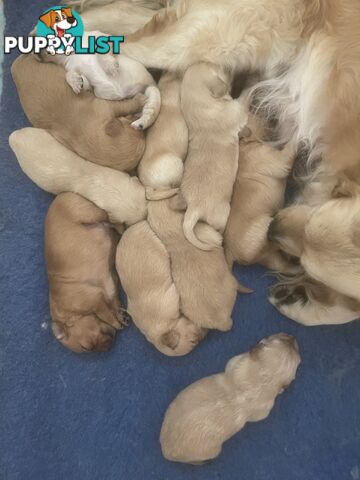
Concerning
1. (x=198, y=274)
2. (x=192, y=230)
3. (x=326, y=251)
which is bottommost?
(x=198, y=274)

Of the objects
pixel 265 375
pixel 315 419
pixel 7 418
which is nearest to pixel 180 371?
pixel 265 375

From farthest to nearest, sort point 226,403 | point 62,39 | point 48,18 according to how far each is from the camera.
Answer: point 48,18, point 62,39, point 226,403

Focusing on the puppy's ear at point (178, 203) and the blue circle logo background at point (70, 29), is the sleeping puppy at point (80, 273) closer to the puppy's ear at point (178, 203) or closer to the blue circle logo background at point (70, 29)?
the puppy's ear at point (178, 203)

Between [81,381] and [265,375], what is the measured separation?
642mm

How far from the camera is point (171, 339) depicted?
5.96 feet

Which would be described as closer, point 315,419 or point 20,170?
point 315,419

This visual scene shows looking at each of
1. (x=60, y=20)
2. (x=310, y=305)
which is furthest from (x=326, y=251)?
(x=60, y=20)

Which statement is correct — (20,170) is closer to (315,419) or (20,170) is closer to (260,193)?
(260,193)

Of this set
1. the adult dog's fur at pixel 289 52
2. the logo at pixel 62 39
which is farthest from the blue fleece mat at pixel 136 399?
the logo at pixel 62 39

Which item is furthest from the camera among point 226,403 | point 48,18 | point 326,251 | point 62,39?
point 48,18

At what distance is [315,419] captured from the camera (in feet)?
6.28

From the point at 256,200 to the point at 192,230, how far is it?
243 mm

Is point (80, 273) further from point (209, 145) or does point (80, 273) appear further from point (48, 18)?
point (48, 18)

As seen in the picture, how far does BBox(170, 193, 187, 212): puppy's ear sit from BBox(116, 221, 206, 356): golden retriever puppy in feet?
0.41
